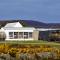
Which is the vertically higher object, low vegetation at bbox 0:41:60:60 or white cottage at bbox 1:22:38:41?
white cottage at bbox 1:22:38:41

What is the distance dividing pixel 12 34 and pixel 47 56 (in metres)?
24.2

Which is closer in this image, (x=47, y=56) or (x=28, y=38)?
(x=47, y=56)

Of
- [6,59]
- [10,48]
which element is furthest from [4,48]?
[6,59]

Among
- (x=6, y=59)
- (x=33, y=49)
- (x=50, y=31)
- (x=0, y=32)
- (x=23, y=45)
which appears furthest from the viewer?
(x=50, y=31)

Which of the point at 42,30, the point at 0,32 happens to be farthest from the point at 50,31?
the point at 0,32

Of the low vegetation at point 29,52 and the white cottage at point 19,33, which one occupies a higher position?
the white cottage at point 19,33

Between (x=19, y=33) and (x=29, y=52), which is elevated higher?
(x=19, y=33)

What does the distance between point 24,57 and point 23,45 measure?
6234 millimetres

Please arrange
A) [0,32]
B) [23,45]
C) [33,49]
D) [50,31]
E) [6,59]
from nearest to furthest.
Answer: [6,59] → [33,49] → [23,45] → [0,32] → [50,31]

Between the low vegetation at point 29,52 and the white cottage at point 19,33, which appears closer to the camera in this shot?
the low vegetation at point 29,52

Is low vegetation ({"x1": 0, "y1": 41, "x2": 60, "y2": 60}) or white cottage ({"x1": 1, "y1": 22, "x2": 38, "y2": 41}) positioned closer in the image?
low vegetation ({"x1": 0, "y1": 41, "x2": 60, "y2": 60})

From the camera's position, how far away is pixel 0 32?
67875 millimetres

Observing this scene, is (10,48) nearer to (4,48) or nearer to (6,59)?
(4,48)

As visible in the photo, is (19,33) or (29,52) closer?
(29,52)
